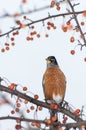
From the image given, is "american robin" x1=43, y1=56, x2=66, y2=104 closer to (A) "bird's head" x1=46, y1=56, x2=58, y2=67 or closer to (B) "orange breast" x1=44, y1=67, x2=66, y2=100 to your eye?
(B) "orange breast" x1=44, y1=67, x2=66, y2=100

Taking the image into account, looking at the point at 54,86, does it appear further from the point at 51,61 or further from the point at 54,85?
the point at 51,61

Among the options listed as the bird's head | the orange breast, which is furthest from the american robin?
the bird's head

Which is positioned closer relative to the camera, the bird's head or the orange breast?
the orange breast

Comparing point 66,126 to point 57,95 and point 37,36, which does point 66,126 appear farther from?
point 57,95

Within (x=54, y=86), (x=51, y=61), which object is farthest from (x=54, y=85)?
(x=51, y=61)

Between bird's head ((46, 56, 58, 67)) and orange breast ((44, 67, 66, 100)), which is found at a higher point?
bird's head ((46, 56, 58, 67))

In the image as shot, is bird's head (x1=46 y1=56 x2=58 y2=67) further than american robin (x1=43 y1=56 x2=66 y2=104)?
Yes

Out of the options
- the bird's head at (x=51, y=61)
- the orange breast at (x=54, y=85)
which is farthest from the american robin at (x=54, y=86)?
the bird's head at (x=51, y=61)

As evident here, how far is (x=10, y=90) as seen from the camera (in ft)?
7.12

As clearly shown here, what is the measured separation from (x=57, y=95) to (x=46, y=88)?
173mm

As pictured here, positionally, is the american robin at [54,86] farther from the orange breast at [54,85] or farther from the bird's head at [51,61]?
the bird's head at [51,61]

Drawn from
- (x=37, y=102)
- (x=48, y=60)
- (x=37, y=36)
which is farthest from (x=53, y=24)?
(x=48, y=60)

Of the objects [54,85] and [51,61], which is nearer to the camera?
[54,85]

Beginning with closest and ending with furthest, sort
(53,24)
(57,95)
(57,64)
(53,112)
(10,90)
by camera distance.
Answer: (10,90), (53,112), (53,24), (57,95), (57,64)
